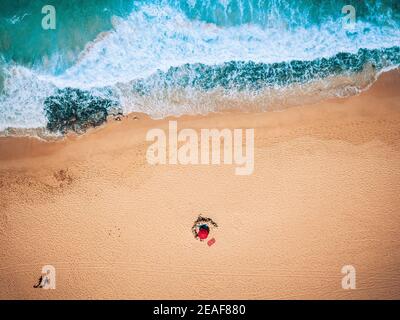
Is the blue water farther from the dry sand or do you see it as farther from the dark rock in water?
the dry sand

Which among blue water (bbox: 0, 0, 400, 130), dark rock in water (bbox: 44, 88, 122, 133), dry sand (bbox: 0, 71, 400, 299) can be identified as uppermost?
blue water (bbox: 0, 0, 400, 130)

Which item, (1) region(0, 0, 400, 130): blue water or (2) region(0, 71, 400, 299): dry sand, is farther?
(1) region(0, 0, 400, 130): blue water

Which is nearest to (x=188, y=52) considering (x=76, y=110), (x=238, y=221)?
(x=76, y=110)

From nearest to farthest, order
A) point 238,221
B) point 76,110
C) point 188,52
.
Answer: point 238,221 < point 76,110 < point 188,52

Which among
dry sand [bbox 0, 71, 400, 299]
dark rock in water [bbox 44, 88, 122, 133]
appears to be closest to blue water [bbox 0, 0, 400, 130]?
dark rock in water [bbox 44, 88, 122, 133]

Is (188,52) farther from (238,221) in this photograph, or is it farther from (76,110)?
(238,221)
